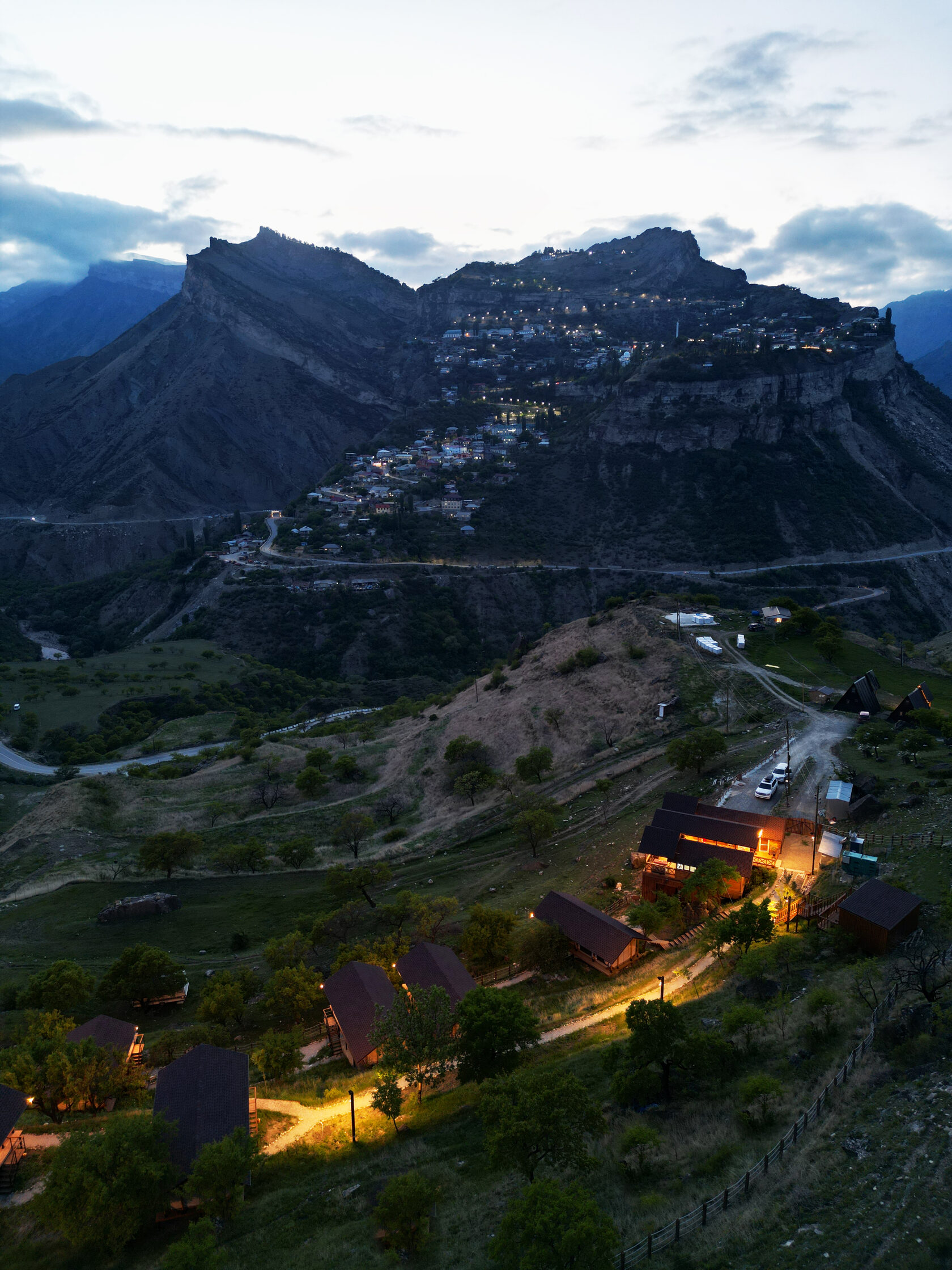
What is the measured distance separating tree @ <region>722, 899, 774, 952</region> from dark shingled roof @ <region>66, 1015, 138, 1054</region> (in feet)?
59.1

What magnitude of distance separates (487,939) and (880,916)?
38.6 feet

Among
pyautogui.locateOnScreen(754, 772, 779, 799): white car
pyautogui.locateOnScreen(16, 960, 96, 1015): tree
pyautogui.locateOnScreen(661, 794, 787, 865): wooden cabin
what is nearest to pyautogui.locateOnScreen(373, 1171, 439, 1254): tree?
pyautogui.locateOnScreen(16, 960, 96, 1015): tree

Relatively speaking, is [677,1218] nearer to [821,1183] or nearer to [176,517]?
[821,1183]

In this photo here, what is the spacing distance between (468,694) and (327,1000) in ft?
123

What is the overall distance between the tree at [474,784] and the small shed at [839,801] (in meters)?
19.2

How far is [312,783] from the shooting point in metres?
49.8

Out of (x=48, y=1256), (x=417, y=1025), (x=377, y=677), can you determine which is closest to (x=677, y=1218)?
(x=417, y=1025)

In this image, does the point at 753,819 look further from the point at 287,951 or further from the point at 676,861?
the point at 287,951

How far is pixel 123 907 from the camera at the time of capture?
115ft

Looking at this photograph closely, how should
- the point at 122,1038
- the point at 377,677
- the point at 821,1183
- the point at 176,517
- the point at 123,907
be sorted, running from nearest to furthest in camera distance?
the point at 821,1183
the point at 122,1038
the point at 123,907
the point at 377,677
the point at 176,517

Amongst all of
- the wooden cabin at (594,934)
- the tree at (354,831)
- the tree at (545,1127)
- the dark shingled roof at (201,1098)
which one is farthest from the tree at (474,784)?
the tree at (545,1127)

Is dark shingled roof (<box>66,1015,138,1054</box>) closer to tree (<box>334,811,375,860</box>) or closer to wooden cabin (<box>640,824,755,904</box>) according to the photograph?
wooden cabin (<box>640,824,755,904</box>)

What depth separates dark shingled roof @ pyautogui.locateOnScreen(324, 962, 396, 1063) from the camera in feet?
72.1

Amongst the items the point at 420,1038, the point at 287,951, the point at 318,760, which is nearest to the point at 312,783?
the point at 318,760
